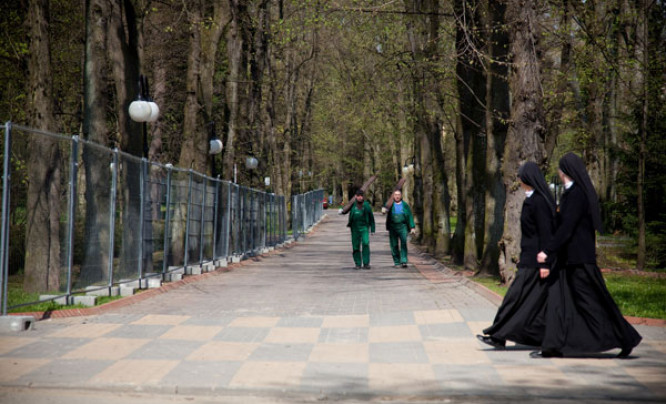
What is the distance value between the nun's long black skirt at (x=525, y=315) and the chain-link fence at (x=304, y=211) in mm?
33756

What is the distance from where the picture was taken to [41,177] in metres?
13.3

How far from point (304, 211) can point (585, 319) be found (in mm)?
41367

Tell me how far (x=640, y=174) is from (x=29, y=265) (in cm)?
1659

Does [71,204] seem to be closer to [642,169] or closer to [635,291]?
[635,291]

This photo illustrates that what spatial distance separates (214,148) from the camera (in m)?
25.4

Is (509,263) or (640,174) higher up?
(640,174)

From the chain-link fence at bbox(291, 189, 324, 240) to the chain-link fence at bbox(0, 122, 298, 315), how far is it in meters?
24.5

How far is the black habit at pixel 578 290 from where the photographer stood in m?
8.62

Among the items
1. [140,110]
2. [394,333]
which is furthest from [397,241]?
[394,333]

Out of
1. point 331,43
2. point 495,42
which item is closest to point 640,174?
point 495,42

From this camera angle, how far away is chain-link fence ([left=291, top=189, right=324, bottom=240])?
43.4 m

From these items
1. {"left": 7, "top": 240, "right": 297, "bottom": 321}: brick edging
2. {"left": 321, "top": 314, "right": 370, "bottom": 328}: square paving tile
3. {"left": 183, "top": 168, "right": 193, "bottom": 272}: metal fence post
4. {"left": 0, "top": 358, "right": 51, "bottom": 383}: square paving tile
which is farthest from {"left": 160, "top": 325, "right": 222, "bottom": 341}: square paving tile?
{"left": 183, "top": 168, "right": 193, "bottom": 272}: metal fence post

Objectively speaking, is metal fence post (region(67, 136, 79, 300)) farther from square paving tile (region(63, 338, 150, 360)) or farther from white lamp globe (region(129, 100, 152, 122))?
white lamp globe (region(129, 100, 152, 122))

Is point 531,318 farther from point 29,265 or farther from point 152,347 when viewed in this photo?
point 29,265
